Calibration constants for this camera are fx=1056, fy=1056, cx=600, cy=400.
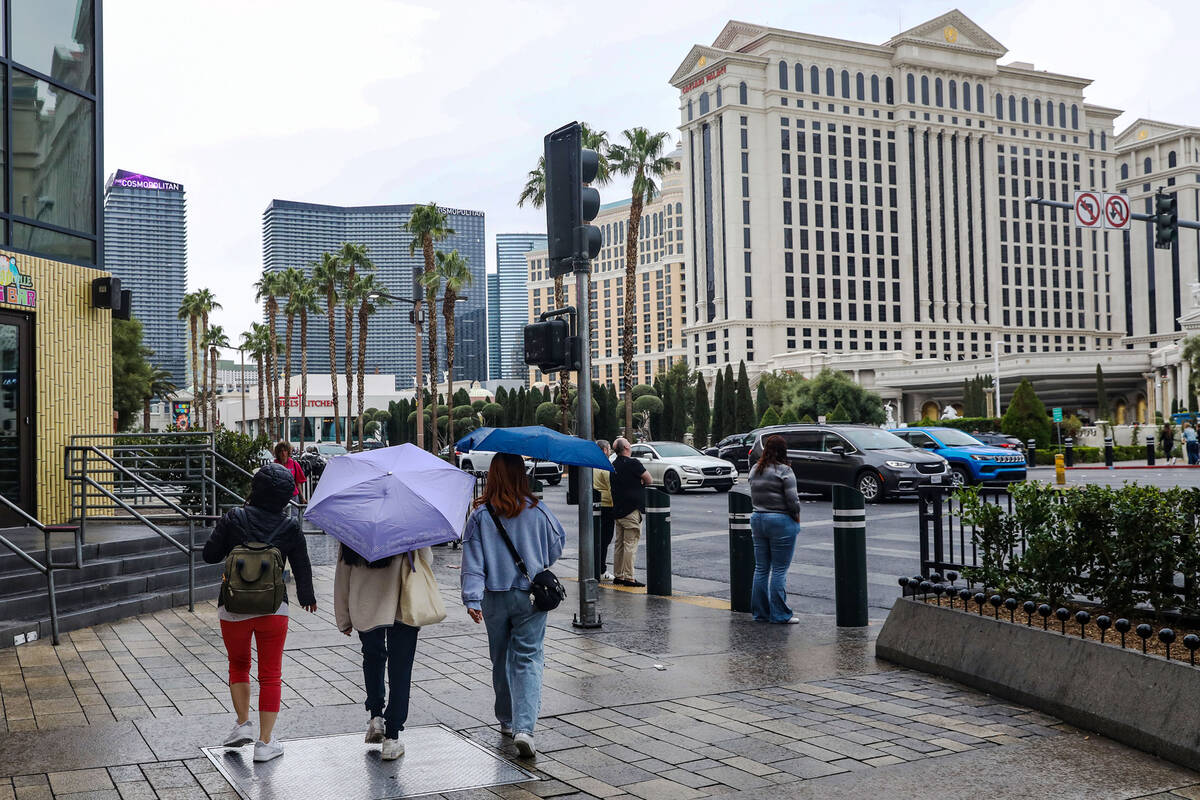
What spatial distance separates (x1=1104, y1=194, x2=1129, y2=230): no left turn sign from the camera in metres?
20.9

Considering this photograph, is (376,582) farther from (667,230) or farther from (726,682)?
(667,230)

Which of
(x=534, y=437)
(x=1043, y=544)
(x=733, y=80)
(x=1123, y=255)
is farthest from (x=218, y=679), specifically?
(x=1123, y=255)

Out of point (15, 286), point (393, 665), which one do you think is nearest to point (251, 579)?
point (393, 665)

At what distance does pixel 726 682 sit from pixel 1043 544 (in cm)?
222

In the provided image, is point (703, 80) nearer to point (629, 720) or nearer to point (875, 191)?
point (875, 191)

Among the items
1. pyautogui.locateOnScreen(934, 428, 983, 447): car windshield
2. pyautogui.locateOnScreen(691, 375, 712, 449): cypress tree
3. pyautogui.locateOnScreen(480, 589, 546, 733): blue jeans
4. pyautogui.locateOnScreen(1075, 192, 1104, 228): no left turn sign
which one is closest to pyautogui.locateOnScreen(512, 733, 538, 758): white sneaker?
pyautogui.locateOnScreen(480, 589, 546, 733): blue jeans

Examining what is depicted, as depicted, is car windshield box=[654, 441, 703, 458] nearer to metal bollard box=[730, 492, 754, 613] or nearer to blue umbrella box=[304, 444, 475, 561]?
metal bollard box=[730, 492, 754, 613]

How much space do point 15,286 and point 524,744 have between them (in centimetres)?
1027

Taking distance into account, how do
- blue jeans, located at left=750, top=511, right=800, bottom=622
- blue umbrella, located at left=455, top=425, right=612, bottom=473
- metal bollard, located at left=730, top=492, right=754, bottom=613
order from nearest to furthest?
1. blue umbrella, located at left=455, top=425, right=612, bottom=473
2. blue jeans, located at left=750, top=511, right=800, bottom=622
3. metal bollard, located at left=730, top=492, right=754, bottom=613

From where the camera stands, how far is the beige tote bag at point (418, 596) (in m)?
5.28

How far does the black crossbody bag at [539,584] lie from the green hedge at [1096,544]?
326 cm

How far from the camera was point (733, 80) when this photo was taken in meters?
130

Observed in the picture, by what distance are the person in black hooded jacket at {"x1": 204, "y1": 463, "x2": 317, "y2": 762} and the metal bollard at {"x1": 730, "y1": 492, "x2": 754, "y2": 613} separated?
5585mm

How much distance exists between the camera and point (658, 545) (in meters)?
11.5
